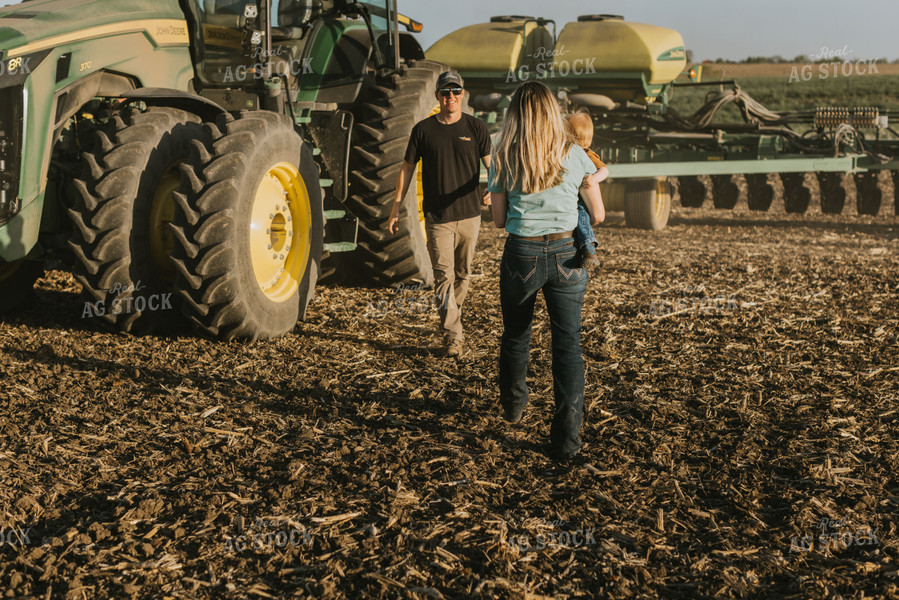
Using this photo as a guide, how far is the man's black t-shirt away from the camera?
5875 mm

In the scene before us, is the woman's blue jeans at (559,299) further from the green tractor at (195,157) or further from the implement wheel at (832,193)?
the implement wheel at (832,193)

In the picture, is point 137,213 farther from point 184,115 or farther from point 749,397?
point 749,397

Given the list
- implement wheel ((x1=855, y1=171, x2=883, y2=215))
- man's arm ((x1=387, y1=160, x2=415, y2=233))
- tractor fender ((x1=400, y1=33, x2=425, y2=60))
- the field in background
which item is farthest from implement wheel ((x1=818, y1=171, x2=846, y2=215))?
the field in background

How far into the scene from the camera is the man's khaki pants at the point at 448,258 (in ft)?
19.5

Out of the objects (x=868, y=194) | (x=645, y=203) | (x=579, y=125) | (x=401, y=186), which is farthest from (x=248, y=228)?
(x=868, y=194)

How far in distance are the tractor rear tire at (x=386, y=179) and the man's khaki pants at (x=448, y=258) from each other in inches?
52.5

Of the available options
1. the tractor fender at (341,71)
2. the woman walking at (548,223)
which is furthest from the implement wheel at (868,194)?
the woman walking at (548,223)

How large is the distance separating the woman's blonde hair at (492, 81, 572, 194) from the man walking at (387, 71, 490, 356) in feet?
5.66

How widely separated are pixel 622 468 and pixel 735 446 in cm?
64

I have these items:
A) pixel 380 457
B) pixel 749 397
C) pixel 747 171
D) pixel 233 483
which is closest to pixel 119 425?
pixel 233 483

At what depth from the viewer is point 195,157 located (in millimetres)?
5691

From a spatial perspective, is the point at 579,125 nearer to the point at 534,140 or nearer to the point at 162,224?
the point at 534,140

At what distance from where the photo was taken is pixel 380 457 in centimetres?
420

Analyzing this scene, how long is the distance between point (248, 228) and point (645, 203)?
859 cm
